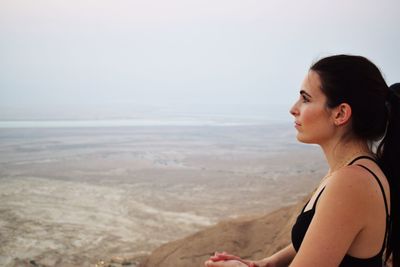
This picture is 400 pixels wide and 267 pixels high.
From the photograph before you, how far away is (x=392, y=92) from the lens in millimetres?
1831

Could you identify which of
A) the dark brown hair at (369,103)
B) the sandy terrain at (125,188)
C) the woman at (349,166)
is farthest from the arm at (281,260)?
the sandy terrain at (125,188)

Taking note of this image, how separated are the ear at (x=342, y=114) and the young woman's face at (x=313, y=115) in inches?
0.9

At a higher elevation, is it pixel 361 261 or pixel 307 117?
pixel 307 117

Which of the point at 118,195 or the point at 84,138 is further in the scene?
the point at 84,138

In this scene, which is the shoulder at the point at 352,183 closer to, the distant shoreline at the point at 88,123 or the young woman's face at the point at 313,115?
the young woman's face at the point at 313,115

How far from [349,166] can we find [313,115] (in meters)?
0.32

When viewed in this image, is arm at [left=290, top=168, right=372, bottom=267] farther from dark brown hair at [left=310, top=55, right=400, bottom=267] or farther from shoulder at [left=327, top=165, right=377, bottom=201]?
dark brown hair at [left=310, top=55, right=400, bottom=267]

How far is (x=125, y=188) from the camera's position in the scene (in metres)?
18.7

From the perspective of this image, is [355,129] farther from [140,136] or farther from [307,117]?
[140,136]

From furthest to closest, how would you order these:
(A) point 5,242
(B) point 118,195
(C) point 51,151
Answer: (C) point 51,151, (B) point 118,195, (A) point 5,242

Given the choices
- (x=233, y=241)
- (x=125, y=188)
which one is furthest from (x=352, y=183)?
(x=125, y=188)

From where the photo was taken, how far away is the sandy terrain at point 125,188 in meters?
11.8

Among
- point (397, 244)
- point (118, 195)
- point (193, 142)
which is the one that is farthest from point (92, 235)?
point (193, 142)

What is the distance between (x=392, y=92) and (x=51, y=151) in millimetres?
28093
